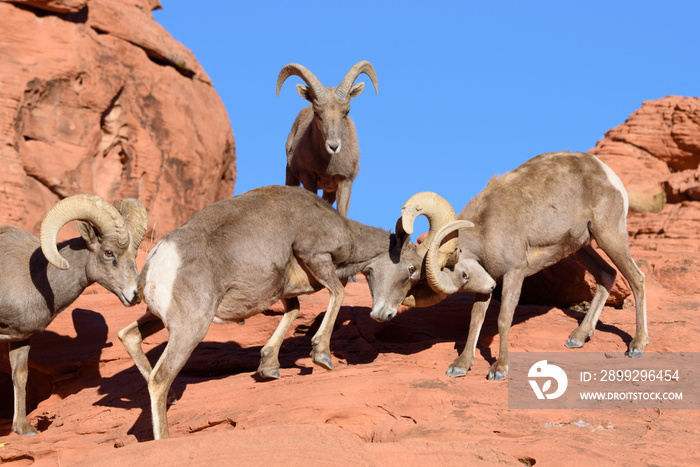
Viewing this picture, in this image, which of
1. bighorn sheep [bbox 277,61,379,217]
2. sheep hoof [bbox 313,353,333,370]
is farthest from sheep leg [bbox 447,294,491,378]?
bighorn sheep [bbox 277,61,379,217]

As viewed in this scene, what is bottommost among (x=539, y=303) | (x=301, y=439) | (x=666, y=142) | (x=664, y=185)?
(x=301, y=439)

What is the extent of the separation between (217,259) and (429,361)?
311 centimetres

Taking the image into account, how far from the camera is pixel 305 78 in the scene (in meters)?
11.4

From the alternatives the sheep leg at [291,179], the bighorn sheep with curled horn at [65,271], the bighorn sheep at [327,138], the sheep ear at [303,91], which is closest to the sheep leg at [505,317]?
the bighorn sheep at [327,138]

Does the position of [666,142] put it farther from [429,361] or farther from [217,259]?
[217,259]

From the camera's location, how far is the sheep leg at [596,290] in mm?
9461

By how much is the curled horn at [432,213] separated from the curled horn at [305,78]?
10.3 ft

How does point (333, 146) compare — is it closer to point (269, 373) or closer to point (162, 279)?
point (269, 373)

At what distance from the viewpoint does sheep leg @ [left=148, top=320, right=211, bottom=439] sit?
22.8 feet

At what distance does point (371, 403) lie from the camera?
7.07m

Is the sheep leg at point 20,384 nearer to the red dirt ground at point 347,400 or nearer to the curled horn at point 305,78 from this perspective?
the red dirt ground at point 347,400

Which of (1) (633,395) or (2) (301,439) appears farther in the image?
(1) (633,395)

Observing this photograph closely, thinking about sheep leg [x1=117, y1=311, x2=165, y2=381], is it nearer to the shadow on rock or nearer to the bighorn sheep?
the shadow on rock

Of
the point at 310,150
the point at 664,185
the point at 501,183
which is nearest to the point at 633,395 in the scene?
the point at 501,183
